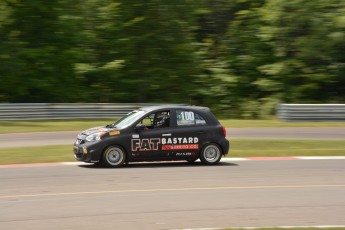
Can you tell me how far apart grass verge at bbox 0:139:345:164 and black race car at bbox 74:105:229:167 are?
A: 6.77ft

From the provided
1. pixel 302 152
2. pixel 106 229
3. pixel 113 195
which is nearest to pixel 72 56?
pixel 302 152

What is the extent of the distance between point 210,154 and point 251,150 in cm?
402

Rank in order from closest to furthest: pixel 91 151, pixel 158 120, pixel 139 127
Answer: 1. pixel 91 151
2. pixel 139 127
3. pixel 158 120

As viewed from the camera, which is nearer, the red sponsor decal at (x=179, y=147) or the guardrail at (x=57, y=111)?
the red sponsor decal at (x=179, y=147)

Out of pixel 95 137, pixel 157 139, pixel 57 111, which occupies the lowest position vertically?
pixel 157 139

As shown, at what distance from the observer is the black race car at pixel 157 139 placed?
16.4 metres

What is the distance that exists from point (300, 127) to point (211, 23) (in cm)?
1528

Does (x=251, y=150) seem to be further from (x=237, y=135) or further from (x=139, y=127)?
(x=139, y=127)

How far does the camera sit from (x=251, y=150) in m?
21.0

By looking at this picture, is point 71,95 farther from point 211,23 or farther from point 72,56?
point 211,23

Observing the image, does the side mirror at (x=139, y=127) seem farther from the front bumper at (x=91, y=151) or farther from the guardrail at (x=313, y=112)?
the guardrail at (x=313, y=112)

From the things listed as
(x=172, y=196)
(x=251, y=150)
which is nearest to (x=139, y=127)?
(x=172, y=196)

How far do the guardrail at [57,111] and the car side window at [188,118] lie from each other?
1406cm

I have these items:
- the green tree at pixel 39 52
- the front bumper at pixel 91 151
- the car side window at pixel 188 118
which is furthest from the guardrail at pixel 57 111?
the front bumper at pixel 91 151
